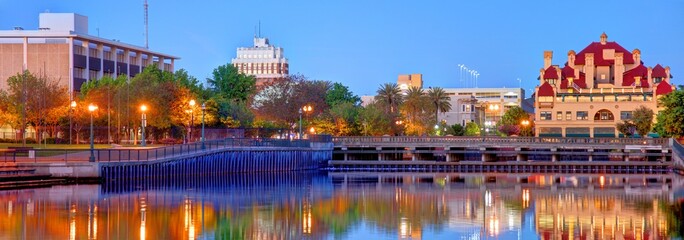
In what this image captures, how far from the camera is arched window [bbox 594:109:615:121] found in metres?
152

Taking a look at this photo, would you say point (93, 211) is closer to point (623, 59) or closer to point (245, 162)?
point (245, 162)

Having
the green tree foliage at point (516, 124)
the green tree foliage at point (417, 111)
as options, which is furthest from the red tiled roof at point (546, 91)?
the green tree foliage at point (417, 111)

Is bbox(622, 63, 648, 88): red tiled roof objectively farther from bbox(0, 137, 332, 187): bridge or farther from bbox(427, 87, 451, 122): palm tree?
bbox(0, 137, 332, 187): bridge

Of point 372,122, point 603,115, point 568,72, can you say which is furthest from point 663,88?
point 372,122

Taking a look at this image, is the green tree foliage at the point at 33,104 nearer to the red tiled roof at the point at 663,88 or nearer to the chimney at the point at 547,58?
the red tiled roof at the point at 663,88

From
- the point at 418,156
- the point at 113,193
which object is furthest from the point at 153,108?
the point at 113,193

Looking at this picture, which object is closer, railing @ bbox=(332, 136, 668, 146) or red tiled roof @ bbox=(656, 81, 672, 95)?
railing @ bbox=(332, 136, 668, 146)

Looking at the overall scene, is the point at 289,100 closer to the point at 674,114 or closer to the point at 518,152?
the point at 518,152

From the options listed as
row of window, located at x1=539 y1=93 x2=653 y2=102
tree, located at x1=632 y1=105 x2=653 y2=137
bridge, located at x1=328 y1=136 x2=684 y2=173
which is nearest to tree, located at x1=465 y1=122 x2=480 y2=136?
row of window, located at x1=539 y1=93 x2=653 y2=102

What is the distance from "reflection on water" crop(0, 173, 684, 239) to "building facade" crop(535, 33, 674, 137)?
71.6m

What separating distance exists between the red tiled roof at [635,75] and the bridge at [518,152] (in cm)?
5265

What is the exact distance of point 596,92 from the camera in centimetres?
15762

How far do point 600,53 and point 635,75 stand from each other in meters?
7.81

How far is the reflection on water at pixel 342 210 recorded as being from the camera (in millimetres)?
44531
